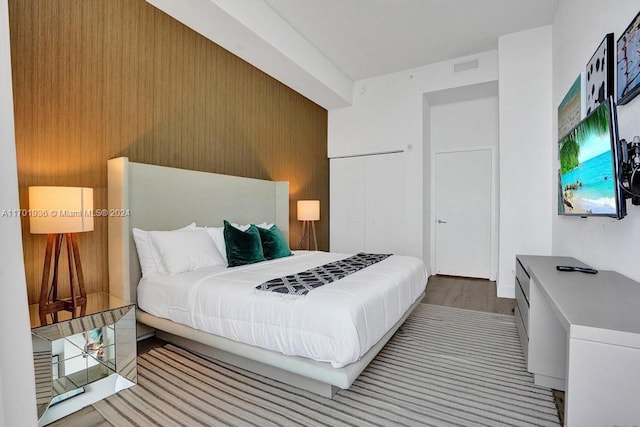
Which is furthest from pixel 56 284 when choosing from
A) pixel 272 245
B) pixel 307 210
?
pixel 307 210

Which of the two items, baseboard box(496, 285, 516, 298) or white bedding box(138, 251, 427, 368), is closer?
white bedding box(138, 251, 427, 368)

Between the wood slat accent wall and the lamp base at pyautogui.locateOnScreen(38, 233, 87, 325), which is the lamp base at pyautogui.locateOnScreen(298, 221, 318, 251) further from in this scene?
the lamp base at pyautogui.locateOnScreen(38, 233, 87, 325)

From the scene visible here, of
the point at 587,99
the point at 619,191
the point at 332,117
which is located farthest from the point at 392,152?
the point at 619,191

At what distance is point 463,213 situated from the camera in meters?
5.25

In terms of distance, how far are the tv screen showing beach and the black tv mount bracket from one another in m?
0.04

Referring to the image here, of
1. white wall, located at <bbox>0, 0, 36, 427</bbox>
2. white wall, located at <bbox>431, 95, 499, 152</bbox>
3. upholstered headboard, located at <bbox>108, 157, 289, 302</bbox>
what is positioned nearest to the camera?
white wall, located at <bbox>0, 0, 36, 427</bbox>

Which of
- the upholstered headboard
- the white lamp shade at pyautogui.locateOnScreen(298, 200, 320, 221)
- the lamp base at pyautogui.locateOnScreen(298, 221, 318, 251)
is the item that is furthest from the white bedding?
the lamp base at pyautogui.locateOnScreen(298, 221, 318, 251)

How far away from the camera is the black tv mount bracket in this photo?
5.00 feet

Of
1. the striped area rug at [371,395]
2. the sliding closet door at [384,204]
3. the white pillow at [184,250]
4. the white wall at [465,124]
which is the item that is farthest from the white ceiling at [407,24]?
the striped area rug at [371,395]

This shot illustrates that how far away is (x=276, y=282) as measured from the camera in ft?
7.16

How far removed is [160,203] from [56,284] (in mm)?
1040

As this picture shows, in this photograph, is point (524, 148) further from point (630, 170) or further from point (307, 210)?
point (307, 210)

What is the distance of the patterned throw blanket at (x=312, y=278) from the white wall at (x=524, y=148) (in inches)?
83.5

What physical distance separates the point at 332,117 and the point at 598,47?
4057 millimetres
